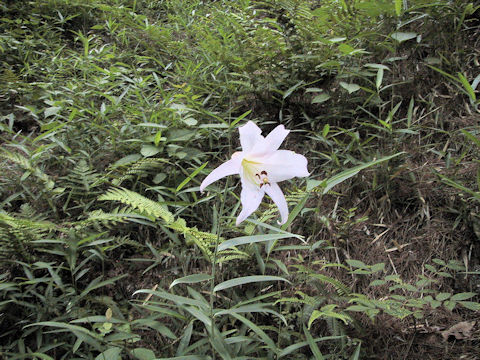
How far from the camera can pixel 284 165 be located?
1136 mm

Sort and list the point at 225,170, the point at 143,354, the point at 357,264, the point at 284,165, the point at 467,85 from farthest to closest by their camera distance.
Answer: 1. the point at 467,85
2. the point at 357,264
3. the point at 143,354
4. the point at 284,165
5. the point at 225,170

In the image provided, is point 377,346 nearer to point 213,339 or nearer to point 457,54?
point 213,339

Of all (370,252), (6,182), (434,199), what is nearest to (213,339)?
(370,252)

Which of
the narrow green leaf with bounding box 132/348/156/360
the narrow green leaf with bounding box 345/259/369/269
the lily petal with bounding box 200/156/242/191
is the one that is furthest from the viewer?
the narrow green leaf with bounding box 345/259/369/269

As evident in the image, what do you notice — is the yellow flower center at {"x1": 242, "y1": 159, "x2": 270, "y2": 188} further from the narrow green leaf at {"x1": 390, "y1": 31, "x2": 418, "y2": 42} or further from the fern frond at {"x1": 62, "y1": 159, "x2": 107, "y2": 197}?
the narrow green leaf at {"x1": 390, "y1": 31, "x2": 418, "y2": 42}

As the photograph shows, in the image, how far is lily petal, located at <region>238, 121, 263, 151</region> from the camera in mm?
1062

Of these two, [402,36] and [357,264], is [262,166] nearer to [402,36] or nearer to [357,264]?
[357,264]

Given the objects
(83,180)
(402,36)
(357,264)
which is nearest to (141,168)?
(83,180)

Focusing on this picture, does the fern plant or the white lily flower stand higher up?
the white lily flower

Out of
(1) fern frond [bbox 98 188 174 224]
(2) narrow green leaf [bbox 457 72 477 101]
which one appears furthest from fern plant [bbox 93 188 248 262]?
(2) narrow green leaf [bbox 457 72 477 101]

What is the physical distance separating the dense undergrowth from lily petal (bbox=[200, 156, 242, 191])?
11 centimetres

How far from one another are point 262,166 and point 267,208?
860 millimetres

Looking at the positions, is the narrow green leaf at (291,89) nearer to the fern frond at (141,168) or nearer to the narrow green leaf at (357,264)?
the fern frond at (141,168)

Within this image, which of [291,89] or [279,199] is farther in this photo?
[291,89]
